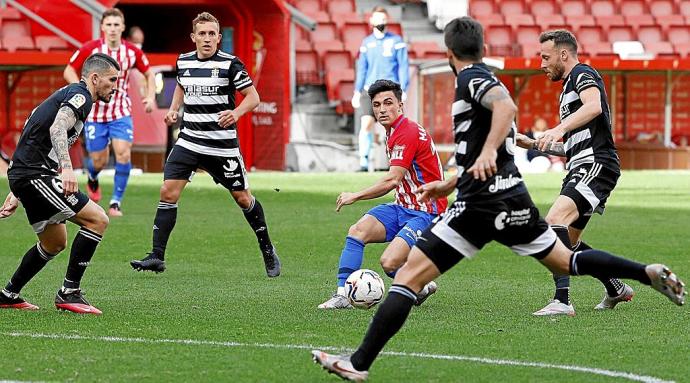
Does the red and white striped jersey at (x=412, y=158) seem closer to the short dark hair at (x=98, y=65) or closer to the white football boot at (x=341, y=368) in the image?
the short dark hair at (x=98, y=65)

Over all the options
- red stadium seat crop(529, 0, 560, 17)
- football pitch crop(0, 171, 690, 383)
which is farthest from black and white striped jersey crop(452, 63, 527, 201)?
red stadium seat crop(529, 0, 560, 17)

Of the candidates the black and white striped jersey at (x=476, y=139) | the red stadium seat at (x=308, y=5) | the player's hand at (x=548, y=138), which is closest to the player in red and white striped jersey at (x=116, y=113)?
the player's hand at (x=548, y=138)

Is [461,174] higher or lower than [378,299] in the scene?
higher

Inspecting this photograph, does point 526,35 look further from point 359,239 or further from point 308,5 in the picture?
point 359,239

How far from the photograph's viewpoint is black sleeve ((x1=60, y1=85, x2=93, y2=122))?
8125 mm

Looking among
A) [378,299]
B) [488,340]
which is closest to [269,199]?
[378,299]

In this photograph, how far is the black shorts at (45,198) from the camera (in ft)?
27.0

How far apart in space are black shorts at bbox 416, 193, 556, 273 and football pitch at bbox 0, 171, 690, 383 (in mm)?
581

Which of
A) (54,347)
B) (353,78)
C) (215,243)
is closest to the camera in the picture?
(54,347)

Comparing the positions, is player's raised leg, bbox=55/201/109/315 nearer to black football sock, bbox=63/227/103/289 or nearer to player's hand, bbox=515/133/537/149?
black football sock, bbox=63/227/103/289

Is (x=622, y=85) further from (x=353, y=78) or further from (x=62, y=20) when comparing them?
(x=62, y=20)

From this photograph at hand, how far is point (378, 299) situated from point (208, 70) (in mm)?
3049

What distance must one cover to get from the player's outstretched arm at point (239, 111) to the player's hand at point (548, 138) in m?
3.22

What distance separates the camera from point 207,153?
35.2 ft
